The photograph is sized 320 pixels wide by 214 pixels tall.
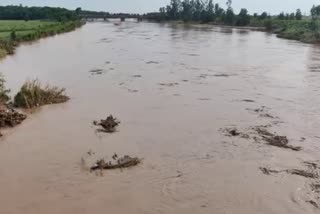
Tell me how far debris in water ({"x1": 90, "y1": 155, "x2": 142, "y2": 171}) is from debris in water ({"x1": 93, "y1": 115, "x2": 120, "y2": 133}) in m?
1.97

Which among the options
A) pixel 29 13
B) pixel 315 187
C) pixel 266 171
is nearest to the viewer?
pixel 315 187

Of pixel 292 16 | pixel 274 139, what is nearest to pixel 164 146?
pixel 274 139

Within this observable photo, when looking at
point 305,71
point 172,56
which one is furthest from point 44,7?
point 305,71

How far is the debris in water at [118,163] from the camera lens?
8.03 metres

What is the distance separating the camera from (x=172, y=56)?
2702 centimetres

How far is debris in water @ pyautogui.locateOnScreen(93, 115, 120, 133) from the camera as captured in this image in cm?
1042

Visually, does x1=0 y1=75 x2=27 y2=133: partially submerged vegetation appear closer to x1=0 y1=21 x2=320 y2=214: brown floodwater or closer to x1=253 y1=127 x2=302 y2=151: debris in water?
x1=0 y1=21 x2=320 y2=214: brown floodwater

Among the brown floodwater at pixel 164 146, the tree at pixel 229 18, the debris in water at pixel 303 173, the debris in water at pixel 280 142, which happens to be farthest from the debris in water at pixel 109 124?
the tree at pixel 229 18

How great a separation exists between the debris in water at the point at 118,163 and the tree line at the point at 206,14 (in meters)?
69.1

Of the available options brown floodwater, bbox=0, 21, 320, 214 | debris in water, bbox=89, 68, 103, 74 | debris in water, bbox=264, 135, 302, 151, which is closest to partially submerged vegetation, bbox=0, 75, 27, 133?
brown floodwater, bbox=0, 21, 320, 214

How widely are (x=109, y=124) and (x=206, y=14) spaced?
83285 mm

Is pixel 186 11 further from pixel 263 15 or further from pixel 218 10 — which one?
pixel 263 15

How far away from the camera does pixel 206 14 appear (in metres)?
91.0

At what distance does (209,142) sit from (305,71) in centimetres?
1317
